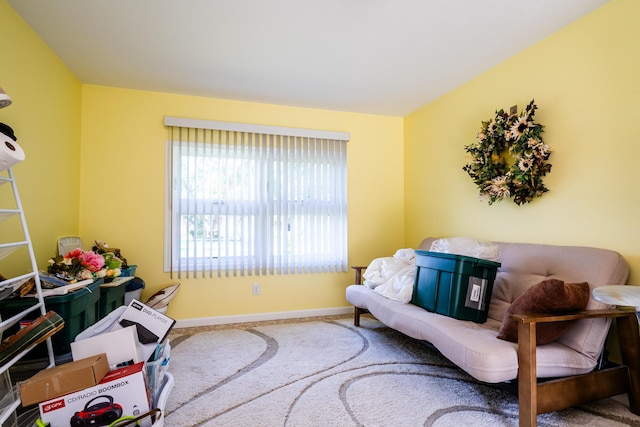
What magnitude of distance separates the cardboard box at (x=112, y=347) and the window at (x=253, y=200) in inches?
67.6

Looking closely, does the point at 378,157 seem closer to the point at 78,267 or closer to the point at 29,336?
the point at 78,267

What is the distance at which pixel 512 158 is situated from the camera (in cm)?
249

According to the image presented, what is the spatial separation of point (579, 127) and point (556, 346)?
4.60ft

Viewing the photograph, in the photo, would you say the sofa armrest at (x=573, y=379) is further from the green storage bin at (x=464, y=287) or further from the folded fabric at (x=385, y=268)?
the folded fabric at (x=385, y=268)

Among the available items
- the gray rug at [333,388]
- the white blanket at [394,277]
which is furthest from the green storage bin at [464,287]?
the gray rug at [333,388]

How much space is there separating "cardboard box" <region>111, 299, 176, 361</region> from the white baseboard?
5.12ft

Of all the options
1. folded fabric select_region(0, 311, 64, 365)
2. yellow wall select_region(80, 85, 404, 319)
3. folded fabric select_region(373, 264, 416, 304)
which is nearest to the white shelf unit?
folded fabric select_region(0, 311, 64, 365)

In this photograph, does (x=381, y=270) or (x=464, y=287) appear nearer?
(x=464, y=287)

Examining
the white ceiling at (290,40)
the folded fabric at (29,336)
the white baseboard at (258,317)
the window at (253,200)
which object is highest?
the white ceiling at (290,40)

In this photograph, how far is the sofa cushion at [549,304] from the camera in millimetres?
1543

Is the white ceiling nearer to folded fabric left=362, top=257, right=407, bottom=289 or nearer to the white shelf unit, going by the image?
the white shelf unit

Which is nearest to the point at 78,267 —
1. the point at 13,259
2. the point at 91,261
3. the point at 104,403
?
the point at 91,261

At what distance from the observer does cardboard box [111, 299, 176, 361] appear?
1663 millimetres

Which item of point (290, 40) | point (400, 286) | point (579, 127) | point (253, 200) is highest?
point (290, 40)
